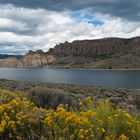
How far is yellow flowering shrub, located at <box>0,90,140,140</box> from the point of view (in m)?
5.34

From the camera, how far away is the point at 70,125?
224 inches

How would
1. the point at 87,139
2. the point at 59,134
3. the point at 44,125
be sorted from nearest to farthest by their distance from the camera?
the point at 87,139
the point at 59,134
the point at 44,125

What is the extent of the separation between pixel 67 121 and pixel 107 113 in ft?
2.61

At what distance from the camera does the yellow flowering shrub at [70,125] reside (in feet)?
17.5

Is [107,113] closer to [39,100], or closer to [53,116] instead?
[53,116]

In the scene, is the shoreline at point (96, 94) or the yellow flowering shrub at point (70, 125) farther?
the shoreline at point (96, 94)

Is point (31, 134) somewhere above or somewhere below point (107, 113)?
below

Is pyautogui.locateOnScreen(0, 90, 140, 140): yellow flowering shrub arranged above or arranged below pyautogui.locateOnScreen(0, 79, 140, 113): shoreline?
above

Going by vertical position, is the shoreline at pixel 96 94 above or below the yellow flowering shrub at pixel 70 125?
below

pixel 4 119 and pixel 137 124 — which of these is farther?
pixel 4 119

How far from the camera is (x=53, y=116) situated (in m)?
6.25

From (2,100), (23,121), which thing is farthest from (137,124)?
(2,100)

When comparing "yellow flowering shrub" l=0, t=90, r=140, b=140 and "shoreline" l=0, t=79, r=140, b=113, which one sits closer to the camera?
"yellow flowering shrub" l=0, t=90, r=140, b=140

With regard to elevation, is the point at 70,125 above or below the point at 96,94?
above
